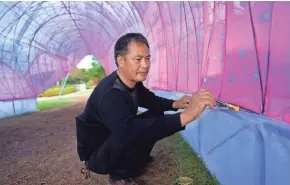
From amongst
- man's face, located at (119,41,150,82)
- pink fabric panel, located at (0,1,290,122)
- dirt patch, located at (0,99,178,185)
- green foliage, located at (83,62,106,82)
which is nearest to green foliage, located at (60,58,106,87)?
green foliage, located at (83,62,106,82)

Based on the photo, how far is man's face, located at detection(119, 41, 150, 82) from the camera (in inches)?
73.9

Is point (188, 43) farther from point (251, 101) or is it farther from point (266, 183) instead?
point (266, 183)

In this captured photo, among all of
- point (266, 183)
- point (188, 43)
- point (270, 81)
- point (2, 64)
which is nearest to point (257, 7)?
point (270, 81)

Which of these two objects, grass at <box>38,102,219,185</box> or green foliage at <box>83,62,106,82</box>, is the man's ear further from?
green foliage at <box>83,62,106,82</box>

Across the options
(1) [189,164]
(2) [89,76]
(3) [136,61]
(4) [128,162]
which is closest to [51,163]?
(4) [128,162]

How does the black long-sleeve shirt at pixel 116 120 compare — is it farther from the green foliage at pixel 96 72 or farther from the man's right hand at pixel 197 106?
the green foliage at pixel 96 72

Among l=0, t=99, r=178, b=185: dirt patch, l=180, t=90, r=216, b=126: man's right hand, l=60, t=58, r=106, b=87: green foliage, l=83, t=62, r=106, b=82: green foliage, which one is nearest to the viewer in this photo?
l=180, t=90, r=216, b=126: man's right hand

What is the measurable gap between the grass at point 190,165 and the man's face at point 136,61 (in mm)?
1371

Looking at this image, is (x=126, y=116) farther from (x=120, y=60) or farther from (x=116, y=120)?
(x=120, y=60)

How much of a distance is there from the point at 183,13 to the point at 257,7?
2.52m

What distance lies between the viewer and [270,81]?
173cm

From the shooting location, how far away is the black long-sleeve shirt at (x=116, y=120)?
1728 mm

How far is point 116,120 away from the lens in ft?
5.92

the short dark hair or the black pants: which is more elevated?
the short dark hair
